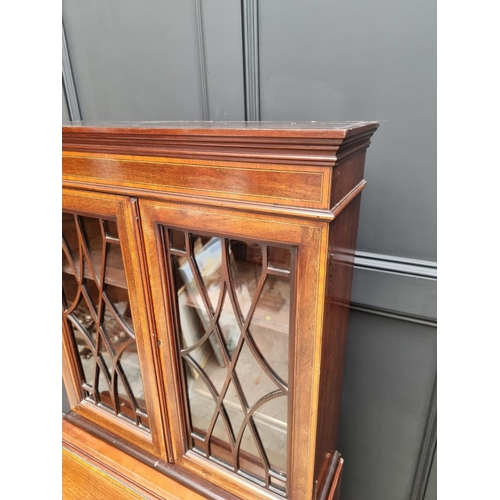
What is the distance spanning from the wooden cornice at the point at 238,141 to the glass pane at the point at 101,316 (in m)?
0.15

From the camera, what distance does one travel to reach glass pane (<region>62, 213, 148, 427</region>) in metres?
0.63

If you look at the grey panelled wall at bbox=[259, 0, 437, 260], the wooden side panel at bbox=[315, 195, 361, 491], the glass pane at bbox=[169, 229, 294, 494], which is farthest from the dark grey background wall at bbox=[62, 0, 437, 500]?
the glass pane at bbox=[169, 229, 294, 494]

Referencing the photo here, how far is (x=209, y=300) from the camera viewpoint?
557 mm

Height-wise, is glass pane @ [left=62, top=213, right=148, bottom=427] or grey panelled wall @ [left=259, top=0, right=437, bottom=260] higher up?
grey panelled wall @ [left=259, top=0, right=437, bottom=260]

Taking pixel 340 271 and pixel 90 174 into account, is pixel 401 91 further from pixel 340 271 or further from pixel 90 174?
pixel 90 174

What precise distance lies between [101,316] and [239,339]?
12.1 inches

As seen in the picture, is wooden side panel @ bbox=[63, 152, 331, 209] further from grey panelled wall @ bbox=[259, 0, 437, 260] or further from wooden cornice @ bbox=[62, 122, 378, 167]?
grey panelled wall @ bbox=[259, 0, 437, 260]

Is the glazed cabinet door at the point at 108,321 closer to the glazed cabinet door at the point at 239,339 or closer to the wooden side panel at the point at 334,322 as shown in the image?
the glazed cabinet door at the point at 239,339

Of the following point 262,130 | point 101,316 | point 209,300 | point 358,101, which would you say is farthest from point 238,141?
point 101,316

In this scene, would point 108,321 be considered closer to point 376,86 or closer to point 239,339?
A: point 239,339

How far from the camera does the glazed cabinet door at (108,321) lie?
582 millimetres

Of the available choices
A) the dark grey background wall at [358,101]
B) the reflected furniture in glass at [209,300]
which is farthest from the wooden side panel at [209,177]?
the dark grey background wall at [358,101]

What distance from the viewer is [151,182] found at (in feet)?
1.66
